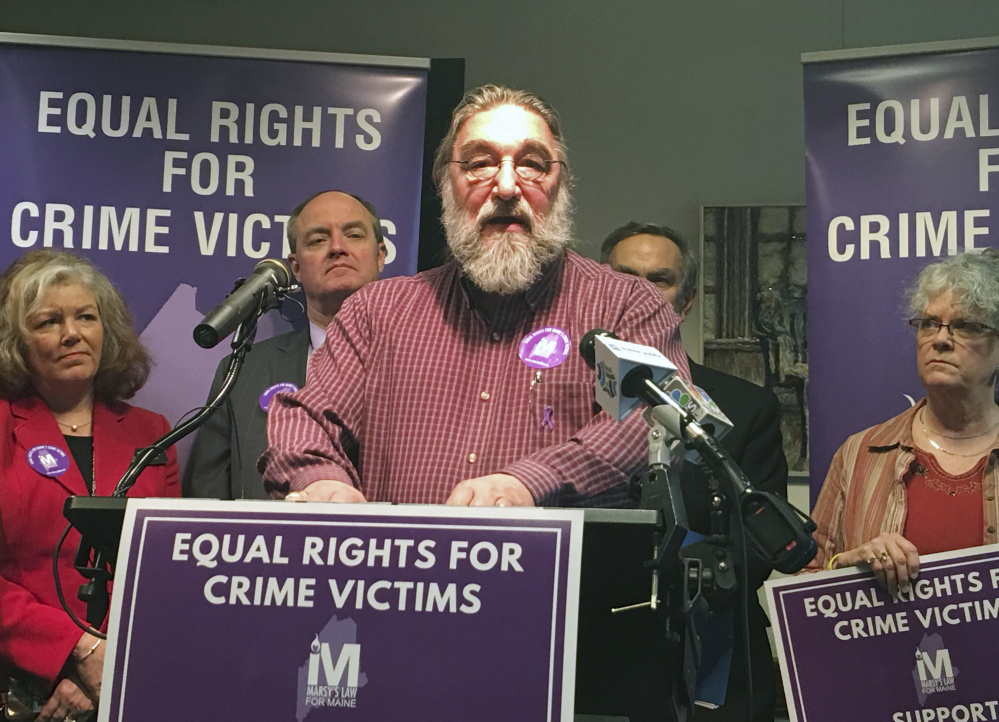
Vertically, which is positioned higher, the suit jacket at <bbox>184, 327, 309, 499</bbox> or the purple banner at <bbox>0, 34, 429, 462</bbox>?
the purple banner at <bbox>0, 34, 429, 462</bbox>

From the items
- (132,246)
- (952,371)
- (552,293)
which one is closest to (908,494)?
(952,371)

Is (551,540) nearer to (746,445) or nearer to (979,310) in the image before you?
(746,445)

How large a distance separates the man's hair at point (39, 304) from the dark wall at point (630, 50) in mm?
1496

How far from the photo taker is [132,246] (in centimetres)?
368

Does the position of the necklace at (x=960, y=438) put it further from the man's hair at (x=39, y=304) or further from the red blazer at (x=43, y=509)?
the man's hair at (x=39, y=304)

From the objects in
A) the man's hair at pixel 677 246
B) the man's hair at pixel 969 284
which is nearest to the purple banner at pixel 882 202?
the man's hair at pixel 969 284

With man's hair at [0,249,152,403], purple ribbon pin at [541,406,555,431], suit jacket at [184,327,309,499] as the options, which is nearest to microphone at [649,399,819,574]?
purple ribbon pin at [541,406,555,431]

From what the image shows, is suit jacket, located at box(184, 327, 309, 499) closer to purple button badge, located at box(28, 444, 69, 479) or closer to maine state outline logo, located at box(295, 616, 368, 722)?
purple button badge, located at box(28, 444, 69, 479)

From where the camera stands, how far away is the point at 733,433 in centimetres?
320

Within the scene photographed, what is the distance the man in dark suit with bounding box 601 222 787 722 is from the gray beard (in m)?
0.47

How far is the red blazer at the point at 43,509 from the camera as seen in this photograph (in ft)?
9.25

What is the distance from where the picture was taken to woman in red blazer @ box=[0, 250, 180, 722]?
9.22 feet

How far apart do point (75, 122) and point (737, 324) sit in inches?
98.9

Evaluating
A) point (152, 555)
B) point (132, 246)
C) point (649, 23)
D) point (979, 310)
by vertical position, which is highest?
point (649, 23)
